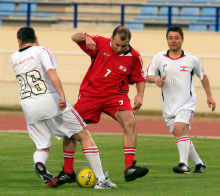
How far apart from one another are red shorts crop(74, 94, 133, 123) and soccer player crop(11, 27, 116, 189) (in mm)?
980

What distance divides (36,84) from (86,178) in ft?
4.44

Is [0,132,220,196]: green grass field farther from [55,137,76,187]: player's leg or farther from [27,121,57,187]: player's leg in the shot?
[27,121,57,187]: player's leg

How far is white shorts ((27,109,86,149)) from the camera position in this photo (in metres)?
8.87

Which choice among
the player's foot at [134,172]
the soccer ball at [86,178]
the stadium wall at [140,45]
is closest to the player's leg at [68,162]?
the soccer ball at [86,178]

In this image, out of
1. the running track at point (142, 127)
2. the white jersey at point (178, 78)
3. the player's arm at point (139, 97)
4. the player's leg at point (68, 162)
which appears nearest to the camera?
the player's leg at point (68, 162)

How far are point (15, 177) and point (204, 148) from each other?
622cm

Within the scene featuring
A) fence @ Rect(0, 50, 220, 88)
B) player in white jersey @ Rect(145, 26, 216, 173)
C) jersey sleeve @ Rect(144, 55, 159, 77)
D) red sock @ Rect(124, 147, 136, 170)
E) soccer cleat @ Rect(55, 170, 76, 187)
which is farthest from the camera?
fence @ Rect(0, 50, 220, 88)

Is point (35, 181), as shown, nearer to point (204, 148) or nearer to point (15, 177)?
point (15, 177)

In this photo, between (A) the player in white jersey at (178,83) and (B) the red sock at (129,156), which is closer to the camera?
(B) the red sock at (129,156)

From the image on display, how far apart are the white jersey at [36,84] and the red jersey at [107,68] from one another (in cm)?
117

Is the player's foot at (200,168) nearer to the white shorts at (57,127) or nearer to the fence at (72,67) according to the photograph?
the white shorts at (57,127)

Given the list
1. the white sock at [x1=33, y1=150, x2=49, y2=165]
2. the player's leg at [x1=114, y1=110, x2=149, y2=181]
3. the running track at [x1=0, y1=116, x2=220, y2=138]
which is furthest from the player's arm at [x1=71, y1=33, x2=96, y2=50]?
the running track at [x1=0, y1=116, x2=220, y2=138]

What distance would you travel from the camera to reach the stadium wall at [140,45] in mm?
26530

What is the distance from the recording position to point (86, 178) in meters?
8.98
